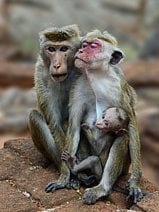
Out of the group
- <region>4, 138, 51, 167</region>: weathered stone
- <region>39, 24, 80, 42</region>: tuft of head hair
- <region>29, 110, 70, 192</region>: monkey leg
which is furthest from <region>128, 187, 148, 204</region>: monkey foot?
<region>39, 24, 80, 42</region>: tuft of head hair

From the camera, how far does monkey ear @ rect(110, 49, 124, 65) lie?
5.32 metres

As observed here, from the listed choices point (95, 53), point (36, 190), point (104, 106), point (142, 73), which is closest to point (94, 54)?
point (95, 53)

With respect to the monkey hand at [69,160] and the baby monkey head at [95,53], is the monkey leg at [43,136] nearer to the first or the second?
the monkey hand at [69,160]

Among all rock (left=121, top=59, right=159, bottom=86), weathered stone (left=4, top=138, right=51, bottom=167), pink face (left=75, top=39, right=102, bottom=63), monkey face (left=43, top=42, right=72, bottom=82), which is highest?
pink face (left=75, top=39, right=102, bottom=63)

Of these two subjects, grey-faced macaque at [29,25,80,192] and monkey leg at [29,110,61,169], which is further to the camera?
monkey leg at [29,110,61,169]

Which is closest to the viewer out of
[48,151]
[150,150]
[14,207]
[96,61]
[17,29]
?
[14,207]

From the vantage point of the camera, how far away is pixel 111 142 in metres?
5.37

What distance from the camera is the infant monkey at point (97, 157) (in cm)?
523

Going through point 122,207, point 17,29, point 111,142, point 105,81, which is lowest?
point 17,29

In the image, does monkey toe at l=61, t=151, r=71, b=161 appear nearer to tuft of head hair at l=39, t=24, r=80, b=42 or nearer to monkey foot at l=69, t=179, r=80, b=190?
monkey foot at l=69, t=179, r=80, b=190

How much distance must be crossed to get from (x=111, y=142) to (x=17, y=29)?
15.3m

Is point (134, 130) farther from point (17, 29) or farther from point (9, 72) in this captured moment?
point (17, 29)

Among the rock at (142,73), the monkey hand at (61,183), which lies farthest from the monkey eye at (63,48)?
the rock at (142,73)

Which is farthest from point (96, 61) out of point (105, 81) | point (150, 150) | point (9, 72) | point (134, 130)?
point (9, 72)
